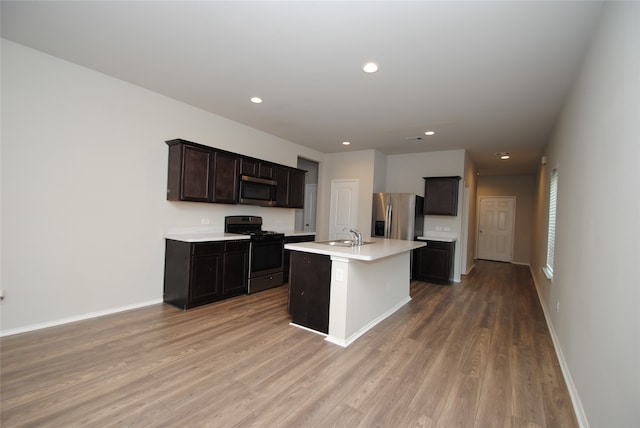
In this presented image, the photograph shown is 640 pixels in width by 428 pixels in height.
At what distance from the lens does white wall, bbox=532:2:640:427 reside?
1.31 metres

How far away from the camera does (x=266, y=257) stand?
4652mm

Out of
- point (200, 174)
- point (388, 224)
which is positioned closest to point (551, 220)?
point (388, 224)

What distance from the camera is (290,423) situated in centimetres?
176

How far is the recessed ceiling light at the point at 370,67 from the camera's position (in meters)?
2.77

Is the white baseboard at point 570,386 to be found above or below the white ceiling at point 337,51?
below

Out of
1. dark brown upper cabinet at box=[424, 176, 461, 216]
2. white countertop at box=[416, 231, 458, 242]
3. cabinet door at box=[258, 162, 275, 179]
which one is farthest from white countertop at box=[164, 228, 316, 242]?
dark brown upper cabinet at box=[424, 176, 461, 216]

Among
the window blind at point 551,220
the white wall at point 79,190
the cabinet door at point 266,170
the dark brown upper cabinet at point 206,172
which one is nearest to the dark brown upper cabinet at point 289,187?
the cabinet door at point 266,170

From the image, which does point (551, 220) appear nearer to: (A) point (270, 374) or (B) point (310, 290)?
(B) point (310, 290)

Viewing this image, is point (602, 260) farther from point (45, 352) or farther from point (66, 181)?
point (66, 181)

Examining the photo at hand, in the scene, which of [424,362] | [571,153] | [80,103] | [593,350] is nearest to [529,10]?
[571,153]

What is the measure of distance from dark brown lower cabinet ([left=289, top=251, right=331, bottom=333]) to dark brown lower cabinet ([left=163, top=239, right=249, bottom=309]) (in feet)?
3.88

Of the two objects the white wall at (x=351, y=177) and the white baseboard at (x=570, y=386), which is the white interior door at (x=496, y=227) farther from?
the white baseboard at (x=570, y=386)

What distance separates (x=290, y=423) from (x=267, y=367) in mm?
666

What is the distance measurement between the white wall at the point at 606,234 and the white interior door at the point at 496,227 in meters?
7.09
